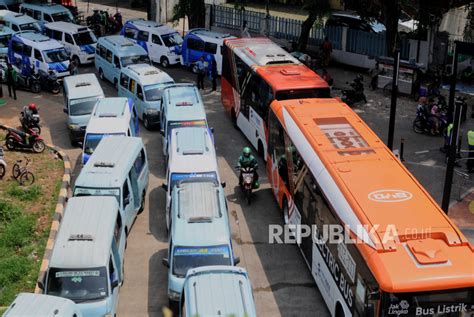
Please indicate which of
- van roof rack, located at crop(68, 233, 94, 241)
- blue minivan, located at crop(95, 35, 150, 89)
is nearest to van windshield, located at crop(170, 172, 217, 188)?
van roof rack, located at crop(68, 233, 94, 241)

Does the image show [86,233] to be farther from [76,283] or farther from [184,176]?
[184,176]

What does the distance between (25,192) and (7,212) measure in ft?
5.21

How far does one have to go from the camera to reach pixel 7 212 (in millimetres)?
18516

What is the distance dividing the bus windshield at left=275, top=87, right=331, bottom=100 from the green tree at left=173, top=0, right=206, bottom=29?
16501 mm

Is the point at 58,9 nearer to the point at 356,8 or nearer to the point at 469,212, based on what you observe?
the point at 356,8

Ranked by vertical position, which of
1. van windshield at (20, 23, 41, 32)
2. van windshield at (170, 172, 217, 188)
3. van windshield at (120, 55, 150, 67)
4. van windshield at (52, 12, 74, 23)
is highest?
van windshield at (52, 12, 74, 23)

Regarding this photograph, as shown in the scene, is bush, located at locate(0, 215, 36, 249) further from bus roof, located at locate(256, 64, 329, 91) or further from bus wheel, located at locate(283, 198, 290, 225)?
bus roof, located at locate(256, 64, 329, 91)

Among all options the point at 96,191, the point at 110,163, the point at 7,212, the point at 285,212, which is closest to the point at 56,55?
the point at 7,212

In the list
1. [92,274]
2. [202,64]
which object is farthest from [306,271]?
[202,64]

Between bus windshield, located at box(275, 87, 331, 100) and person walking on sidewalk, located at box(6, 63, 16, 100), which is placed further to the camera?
person walking on sidewalk, located at box(6, 63, 16, 100)

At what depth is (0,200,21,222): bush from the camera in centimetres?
1839

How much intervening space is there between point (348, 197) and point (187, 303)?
3.72 m

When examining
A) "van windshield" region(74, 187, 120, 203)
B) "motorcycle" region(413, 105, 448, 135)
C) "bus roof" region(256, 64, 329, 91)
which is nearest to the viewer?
"van windshield" region(74, 187, 120, 203)

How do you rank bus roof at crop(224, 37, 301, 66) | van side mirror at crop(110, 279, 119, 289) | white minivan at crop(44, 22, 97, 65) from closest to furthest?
van side mirror at crop(110, 279, 119, 289) < bus roof at crop(224, 37, 301, 66) < white minivan at crop(44, 22, 97, 65)
